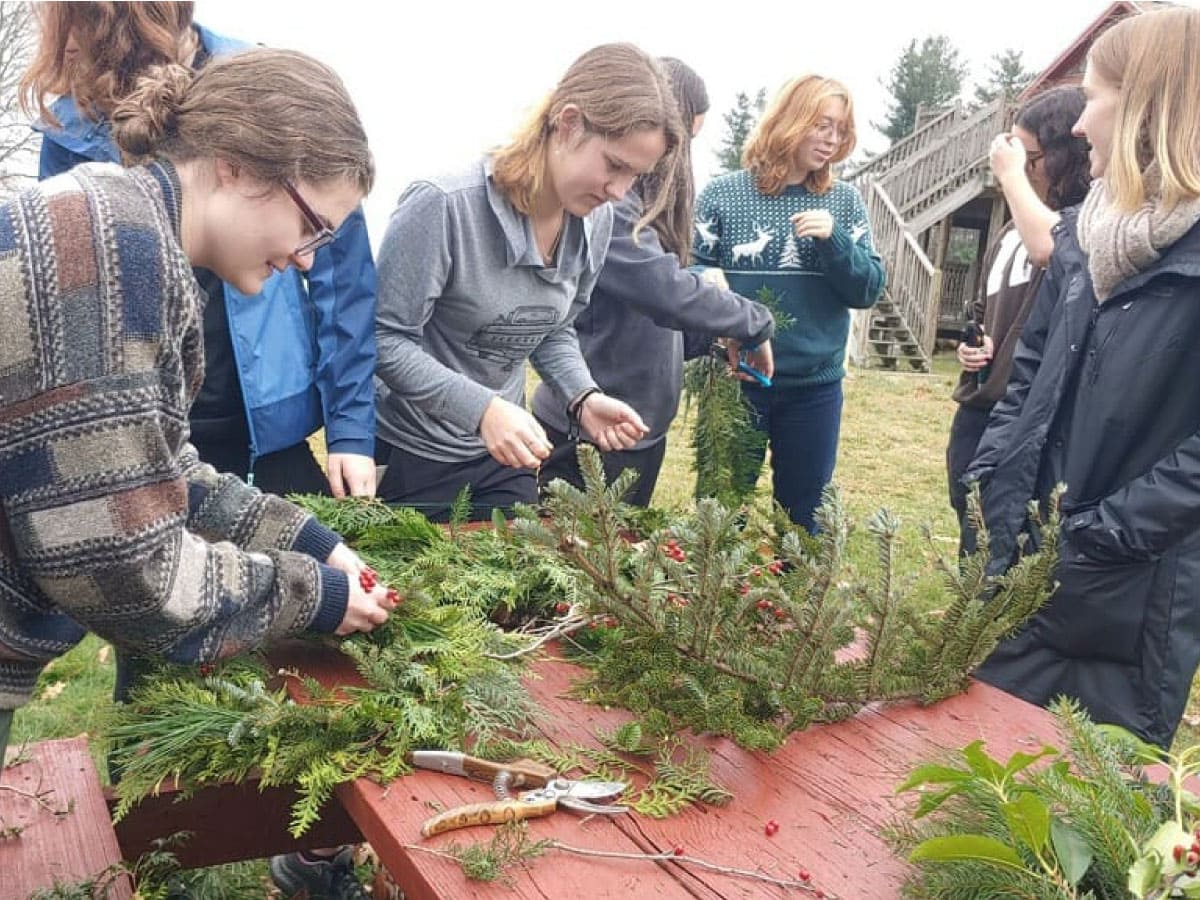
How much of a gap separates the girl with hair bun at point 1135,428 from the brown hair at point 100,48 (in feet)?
6.92

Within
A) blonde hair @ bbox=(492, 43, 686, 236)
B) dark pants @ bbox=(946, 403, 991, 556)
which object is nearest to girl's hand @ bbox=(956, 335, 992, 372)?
dark pants @ bbox=(946, 403, 991, 556)

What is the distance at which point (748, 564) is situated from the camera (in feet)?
7.02

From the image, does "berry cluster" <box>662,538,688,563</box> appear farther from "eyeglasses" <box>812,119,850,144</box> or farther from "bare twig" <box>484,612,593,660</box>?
"eyeglasses" <box>812,119,850,144</box>

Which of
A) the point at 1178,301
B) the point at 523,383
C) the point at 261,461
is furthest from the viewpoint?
the point at 523,383

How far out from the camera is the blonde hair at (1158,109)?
242 centimetres

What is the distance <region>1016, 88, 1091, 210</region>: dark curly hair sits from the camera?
11.4 ft

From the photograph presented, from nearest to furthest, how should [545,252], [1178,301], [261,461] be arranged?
[1178,301]
[261,461]
[545,252]

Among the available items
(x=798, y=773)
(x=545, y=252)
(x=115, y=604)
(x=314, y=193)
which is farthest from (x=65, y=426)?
(x=545, y=252)

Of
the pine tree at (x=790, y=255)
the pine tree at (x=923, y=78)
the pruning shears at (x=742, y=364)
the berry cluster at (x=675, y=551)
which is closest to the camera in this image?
the berry cluster at (x=675, y=551)

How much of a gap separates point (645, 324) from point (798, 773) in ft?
7.27

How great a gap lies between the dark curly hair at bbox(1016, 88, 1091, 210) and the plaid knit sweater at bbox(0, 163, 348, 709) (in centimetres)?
293

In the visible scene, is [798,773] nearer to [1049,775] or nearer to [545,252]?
[1049,775]

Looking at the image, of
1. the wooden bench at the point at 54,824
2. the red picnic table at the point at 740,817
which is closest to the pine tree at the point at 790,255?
the red picnic table at the point at 740,817

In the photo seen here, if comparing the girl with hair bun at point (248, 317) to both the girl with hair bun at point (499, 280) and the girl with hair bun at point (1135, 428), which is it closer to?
the girl with hair bun at point (499, 280)
